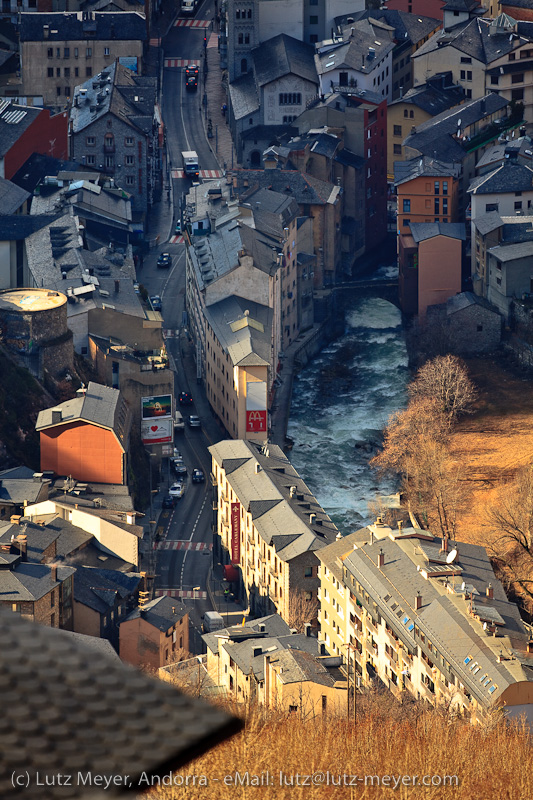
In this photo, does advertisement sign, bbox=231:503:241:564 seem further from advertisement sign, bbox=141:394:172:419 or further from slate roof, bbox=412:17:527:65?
slate roof, bbox=412:17:527:65

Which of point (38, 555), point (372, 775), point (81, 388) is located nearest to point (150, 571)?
point (38, 555)

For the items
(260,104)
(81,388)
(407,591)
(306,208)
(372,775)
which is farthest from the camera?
(260,104)

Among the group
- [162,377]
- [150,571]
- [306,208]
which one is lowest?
[150,571]

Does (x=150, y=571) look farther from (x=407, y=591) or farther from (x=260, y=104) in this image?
(x=260, y=104)

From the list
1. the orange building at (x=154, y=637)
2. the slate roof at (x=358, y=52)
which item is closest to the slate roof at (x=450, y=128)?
the slate roof at (x=358, y=52)

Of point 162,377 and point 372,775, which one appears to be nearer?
point 372,775

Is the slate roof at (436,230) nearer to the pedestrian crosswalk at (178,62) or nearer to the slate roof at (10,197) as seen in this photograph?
the slate roof at (10,197)

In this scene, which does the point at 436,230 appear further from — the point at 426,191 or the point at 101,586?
the point at 101,586
